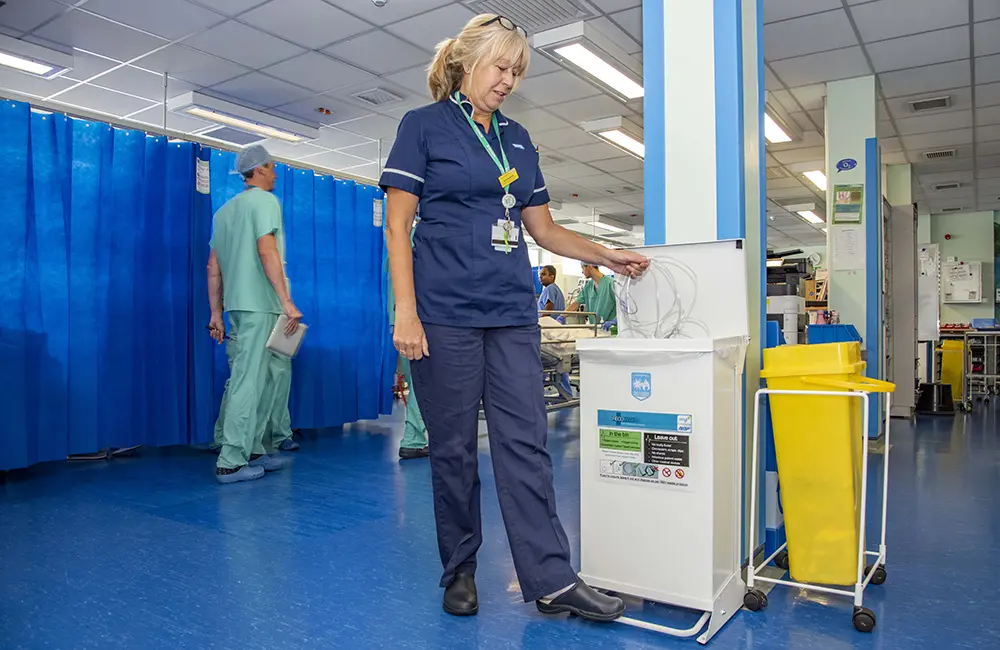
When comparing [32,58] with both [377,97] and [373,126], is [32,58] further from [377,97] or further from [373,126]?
[373,126]

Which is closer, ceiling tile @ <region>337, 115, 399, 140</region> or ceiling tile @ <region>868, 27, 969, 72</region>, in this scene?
ceiling tile @ <region>868, 27, 969, 72</region>

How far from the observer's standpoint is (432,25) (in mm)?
4836

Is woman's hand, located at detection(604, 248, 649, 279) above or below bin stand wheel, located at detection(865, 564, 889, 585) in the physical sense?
above

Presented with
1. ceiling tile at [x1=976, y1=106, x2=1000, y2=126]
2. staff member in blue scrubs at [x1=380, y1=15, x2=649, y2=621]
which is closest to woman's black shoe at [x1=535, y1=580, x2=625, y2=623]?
staff member in blue scrubs at [x1=380, y1=15, x2=649, y2=621]

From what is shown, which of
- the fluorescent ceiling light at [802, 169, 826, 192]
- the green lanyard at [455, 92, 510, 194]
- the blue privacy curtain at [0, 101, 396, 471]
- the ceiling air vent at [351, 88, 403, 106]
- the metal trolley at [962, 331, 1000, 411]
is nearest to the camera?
the green lanyard at [455, 92, 510, 194]

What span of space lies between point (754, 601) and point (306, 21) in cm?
455

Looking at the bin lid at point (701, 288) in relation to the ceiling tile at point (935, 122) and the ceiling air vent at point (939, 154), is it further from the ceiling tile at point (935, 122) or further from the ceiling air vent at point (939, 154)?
the ceiling air vent at point (939, 154)

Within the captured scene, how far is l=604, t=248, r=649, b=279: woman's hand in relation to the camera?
2035 mm

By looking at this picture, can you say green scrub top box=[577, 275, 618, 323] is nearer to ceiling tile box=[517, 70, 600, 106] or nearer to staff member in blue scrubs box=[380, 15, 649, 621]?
ceiling tile box=[517, 70, 600, 106]

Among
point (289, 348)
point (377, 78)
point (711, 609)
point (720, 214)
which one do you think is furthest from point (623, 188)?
point (711, 609)

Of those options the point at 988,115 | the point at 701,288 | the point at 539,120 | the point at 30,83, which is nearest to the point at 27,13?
the point at 30,83

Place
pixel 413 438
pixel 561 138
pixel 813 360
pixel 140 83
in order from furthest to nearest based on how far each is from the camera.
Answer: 1. pixel 561 138
2. pixel 140 83
3. pixel 413 438
4. pixel 813 360

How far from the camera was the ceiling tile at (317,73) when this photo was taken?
18.0 feet

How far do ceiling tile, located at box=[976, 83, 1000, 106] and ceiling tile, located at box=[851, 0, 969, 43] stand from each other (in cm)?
160
